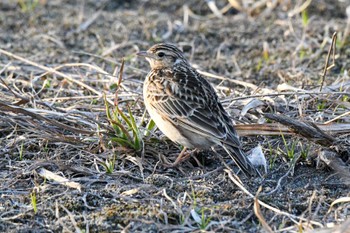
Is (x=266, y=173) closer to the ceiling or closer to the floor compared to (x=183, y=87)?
closer to the floor

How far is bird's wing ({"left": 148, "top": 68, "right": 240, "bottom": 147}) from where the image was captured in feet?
19.1

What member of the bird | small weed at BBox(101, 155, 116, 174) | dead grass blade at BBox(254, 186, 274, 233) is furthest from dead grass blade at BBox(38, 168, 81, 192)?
dead grass blade at BBox(254, 186, 274, 233)

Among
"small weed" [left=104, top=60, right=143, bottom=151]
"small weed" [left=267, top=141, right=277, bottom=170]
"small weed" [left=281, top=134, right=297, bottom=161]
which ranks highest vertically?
"small weed" [left=104, top=60, right=143, bottom=151]

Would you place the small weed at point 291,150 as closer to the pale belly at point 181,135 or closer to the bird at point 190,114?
the bird at point 190,114

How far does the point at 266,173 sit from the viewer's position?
5828 millimetres

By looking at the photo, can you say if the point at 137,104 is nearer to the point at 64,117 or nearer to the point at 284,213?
the point at 64,117

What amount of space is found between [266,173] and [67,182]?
1.47m

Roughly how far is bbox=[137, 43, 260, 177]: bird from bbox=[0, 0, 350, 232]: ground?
19cm

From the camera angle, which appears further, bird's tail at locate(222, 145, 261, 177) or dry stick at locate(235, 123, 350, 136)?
dry stick at locate(235, 123, 350, 136)

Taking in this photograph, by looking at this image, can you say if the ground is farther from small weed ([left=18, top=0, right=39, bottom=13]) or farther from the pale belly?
the pale belly

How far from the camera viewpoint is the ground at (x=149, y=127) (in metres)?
5.11

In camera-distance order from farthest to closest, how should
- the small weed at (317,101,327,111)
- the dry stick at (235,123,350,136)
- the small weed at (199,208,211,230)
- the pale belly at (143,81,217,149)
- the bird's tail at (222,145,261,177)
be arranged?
the small weed at (317,101,327,111) < the dry stick at (235,123,350,136) < the pale belly at (143,81,217,149) < the bird's tail at (222,145,261,177) < the small weed at (199,208,211,230)

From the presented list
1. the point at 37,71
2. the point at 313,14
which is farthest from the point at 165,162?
the point at 313,14

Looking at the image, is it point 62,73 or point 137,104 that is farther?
point 62,73
